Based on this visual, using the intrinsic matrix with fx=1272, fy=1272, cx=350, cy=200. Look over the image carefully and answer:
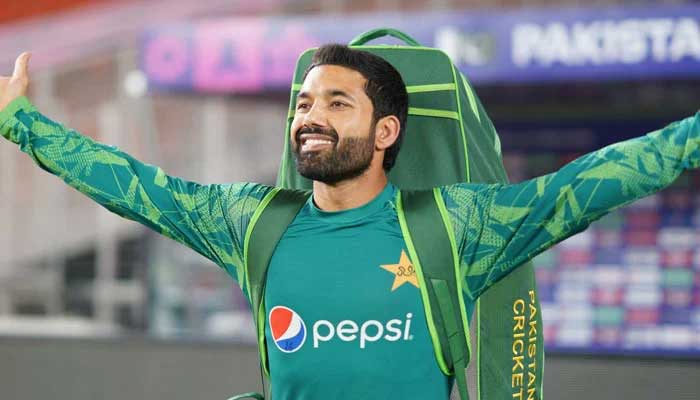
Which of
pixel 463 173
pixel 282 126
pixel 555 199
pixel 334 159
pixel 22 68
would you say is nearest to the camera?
pixel 555 199

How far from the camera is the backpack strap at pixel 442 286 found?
229 cm

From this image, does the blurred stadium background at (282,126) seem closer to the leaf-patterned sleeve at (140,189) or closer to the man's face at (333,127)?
the leaf-patterned sleeve at (140,189)

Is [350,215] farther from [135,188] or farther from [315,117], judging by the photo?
[135,188]

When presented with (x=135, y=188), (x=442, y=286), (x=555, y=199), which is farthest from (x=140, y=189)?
(x=555, y=199)

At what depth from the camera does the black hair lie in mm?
2391

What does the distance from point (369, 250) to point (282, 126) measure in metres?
5.55

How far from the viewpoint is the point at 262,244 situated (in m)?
2.40

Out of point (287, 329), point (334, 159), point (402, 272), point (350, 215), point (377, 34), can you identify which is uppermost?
point (377, 34)

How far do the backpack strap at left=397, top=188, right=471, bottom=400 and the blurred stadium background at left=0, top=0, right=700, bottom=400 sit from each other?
10.9 feet

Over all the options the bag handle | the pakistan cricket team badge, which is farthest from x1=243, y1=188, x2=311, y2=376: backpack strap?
the bag handle

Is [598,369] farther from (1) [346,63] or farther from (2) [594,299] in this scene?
(2) [594,299]

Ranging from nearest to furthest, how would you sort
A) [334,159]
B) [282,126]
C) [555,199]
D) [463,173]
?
[555,199], [334,159], [463,173], [282,126]

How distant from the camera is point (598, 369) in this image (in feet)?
12.1

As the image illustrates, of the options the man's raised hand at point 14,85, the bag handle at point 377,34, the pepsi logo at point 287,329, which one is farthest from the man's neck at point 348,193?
the man's raised hand at point 14,85
